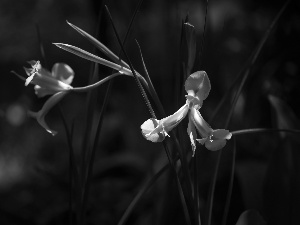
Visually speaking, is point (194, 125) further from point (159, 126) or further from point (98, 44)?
point (98, 44)

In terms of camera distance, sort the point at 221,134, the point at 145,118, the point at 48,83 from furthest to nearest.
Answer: the point at 145,118, the point at 48,83, the point at 221,134

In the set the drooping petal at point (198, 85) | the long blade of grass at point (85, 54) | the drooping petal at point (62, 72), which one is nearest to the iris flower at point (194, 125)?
the drooping petal at point (198, 85)

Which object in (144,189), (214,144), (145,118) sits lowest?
(145,118)

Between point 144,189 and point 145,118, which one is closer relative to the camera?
point 144,189

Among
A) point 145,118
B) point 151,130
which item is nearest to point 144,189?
point 151,130

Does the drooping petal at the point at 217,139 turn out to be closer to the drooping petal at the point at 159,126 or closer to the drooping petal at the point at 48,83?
the drooping petal at the point at 159,126

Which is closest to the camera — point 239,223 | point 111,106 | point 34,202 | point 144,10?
point 239,223

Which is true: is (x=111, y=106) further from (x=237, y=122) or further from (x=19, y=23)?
(x=19, y=23)

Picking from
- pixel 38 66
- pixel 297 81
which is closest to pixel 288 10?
pixel 297 81
